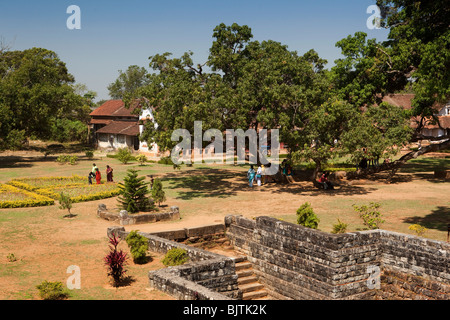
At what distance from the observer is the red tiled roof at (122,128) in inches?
1922

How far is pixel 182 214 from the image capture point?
20062 millimetres

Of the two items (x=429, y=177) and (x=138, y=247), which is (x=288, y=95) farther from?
(x=138, y=247)

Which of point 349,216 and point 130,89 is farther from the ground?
point 130,89

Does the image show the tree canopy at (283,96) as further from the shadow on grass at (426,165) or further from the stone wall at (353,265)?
the stone wall at (353,265)

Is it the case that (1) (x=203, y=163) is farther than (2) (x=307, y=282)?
Yes

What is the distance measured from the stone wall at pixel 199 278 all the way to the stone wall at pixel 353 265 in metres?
1.82

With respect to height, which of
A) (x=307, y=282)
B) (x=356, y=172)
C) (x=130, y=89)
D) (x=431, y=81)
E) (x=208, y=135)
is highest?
(x=130, y=89)

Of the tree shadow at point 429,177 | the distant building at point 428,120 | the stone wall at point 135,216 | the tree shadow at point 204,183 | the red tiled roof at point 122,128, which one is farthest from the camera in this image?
the distant building at point 428,120

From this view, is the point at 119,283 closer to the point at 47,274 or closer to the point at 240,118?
the point at 47,274

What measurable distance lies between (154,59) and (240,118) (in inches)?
331

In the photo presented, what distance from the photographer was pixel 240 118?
2614 cm

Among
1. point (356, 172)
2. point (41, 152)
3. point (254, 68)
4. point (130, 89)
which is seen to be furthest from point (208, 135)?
point (130, 89)

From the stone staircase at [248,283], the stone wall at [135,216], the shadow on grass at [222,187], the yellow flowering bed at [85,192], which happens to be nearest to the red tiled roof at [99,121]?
the shadow on grass at [222,187]

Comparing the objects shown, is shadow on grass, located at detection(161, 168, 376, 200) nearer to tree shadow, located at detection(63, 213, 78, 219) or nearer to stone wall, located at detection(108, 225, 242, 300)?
tree shadow, located at detection(63, 213, 78, 219)
